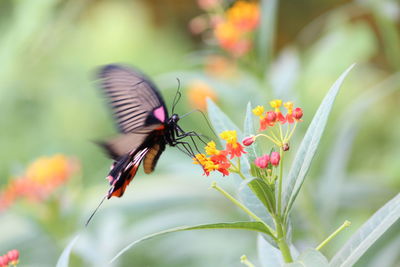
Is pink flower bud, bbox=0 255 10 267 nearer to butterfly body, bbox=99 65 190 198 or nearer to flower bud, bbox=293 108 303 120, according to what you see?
→ butterfly body, bbox=99 65 190 198

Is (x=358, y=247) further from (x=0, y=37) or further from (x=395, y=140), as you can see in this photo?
(x=0, y=37)

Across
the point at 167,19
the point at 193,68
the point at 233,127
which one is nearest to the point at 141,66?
the point at 193,68

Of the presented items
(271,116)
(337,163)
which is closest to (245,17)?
(337,163)

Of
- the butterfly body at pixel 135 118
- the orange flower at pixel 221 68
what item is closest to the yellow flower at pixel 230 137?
the butterfly body at pixel 135 118

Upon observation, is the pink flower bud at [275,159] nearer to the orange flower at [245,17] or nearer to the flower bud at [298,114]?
the flower bud at [298,114]

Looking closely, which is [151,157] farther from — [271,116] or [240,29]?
[240,29]

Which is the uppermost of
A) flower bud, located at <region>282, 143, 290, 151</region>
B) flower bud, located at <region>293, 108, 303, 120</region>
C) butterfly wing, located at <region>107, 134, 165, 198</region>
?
flower bud, located at <region>293, 108, 303, 120</region>

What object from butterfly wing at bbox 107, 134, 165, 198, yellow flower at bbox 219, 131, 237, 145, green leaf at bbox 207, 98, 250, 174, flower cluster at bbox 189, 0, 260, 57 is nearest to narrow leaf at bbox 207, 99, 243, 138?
green leaf at bbox 207, 98, 250, 174

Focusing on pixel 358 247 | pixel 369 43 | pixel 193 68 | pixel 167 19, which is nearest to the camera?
pixel 358 247
